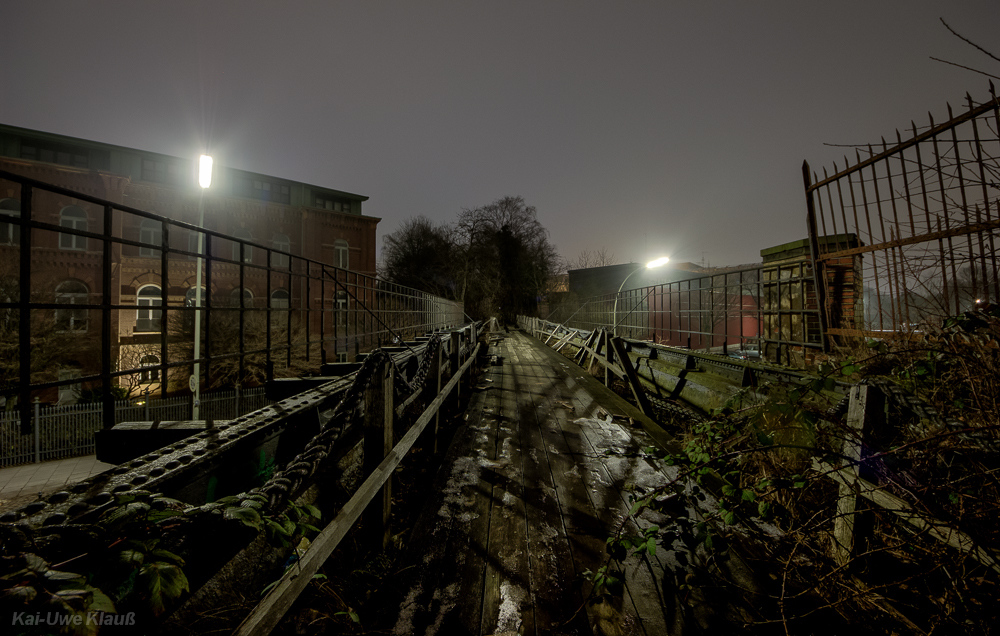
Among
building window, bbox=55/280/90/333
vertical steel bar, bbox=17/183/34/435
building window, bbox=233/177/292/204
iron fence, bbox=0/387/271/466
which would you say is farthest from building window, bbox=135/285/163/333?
vertical steel bar, bbox=17/183/34/435

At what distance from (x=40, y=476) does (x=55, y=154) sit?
69.8ft

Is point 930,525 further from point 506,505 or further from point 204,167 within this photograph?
point 204,167

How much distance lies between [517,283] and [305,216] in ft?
66.4

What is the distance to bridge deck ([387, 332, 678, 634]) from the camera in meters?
1.75

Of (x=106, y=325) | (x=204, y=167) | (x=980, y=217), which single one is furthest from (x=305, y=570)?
(x=204, y=167)

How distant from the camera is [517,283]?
1446 inches

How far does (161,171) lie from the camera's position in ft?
74.7

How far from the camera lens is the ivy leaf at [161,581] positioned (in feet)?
2.53

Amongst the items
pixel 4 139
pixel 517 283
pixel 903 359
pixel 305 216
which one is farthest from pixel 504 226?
pixel 903 359

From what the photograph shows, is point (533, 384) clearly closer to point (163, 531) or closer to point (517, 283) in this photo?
point (163, 531)

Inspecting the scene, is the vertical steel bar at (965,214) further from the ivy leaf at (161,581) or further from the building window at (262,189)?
the building window at (262,189)

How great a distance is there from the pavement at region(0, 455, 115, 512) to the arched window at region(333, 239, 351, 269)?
54.7 ft

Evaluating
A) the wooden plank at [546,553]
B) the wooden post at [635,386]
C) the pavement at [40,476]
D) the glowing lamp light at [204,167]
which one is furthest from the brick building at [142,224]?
the wooden plank at [546,553]

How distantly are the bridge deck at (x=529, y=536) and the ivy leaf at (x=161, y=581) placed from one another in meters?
1.27
